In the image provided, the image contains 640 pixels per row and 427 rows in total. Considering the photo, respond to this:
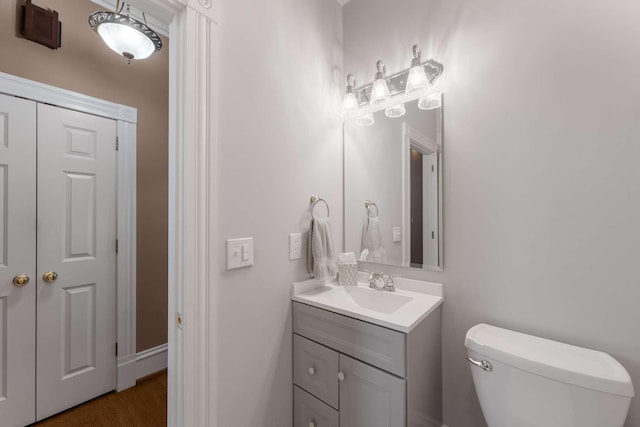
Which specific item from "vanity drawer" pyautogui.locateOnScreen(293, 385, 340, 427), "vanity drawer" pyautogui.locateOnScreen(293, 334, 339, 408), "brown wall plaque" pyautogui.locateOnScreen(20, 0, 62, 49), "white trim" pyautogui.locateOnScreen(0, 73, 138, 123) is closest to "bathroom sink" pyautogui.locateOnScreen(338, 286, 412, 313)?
"vanity drawer" pyautogui.locateOnScreen(293, 334, 339, 408)

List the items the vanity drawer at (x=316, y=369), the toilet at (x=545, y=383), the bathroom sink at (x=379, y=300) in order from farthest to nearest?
the vanity drawer at (x=316, y=369) → the bathroom sink at (x=379, y=300) → the toilet at (x=545, y=383)

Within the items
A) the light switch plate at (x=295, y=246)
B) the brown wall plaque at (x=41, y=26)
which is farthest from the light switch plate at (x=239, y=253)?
the brown wall plaque at (x=41, y=26)

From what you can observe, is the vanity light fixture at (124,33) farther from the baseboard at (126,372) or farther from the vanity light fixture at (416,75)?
the baseboard at (126,372)

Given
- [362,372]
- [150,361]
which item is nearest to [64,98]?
[150,361]

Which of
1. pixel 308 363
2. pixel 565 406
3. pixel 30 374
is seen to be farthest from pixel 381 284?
pixel 30 374

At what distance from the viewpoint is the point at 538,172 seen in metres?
1.08

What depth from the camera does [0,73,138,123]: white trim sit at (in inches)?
58.8

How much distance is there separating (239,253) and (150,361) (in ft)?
5.92

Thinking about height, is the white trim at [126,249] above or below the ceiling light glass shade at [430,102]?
below

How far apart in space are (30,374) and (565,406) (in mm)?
2696

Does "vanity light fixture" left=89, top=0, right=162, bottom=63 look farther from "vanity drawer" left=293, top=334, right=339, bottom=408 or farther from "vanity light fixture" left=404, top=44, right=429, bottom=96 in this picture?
"vanity drawer" left=293, top=334, right=339, bottom=408

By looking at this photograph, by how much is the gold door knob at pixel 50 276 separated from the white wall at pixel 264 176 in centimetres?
143

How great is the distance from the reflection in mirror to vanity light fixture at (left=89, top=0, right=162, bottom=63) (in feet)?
4.04

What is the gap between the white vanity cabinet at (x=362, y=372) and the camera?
0.99m
